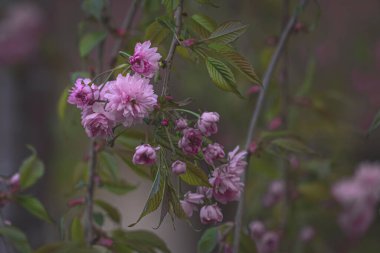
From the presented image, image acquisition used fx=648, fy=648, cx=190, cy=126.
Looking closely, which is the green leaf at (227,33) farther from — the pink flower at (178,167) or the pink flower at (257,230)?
the pink flower at (257,230)

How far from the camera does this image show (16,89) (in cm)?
253

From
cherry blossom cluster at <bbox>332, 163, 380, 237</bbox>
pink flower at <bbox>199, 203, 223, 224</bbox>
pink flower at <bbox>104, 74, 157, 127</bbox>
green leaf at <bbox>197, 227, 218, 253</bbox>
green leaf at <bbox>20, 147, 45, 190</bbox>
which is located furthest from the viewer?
cherry blossom cluster at <bbox>332, 163, 380, 237</bbox>

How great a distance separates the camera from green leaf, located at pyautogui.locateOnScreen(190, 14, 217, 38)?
3.07 ft

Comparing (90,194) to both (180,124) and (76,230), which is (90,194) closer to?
(76,230)

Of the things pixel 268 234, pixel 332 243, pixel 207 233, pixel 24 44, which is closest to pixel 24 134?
pixel 24 44

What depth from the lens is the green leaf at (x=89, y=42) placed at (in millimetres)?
1191

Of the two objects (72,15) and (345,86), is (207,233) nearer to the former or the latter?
(345,86)

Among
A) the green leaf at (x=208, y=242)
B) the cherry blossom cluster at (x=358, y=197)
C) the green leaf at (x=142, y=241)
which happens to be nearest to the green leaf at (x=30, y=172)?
the green leaf at (x=142, y=241)

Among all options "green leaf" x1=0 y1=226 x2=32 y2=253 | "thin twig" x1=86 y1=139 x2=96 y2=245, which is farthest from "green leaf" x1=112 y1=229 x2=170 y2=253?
"green leaf" x1=0 y1=226 x2=32 y2=253

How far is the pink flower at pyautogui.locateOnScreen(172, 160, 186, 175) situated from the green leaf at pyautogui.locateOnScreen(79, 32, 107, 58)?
0.45m

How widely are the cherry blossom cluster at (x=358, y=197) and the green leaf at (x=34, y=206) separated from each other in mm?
960

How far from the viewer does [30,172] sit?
120 centimetres

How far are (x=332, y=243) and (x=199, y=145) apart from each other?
4.79ft

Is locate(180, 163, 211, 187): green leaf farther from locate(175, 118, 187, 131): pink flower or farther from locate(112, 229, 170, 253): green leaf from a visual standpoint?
locate(112, 229, 170, 253): green leaf
